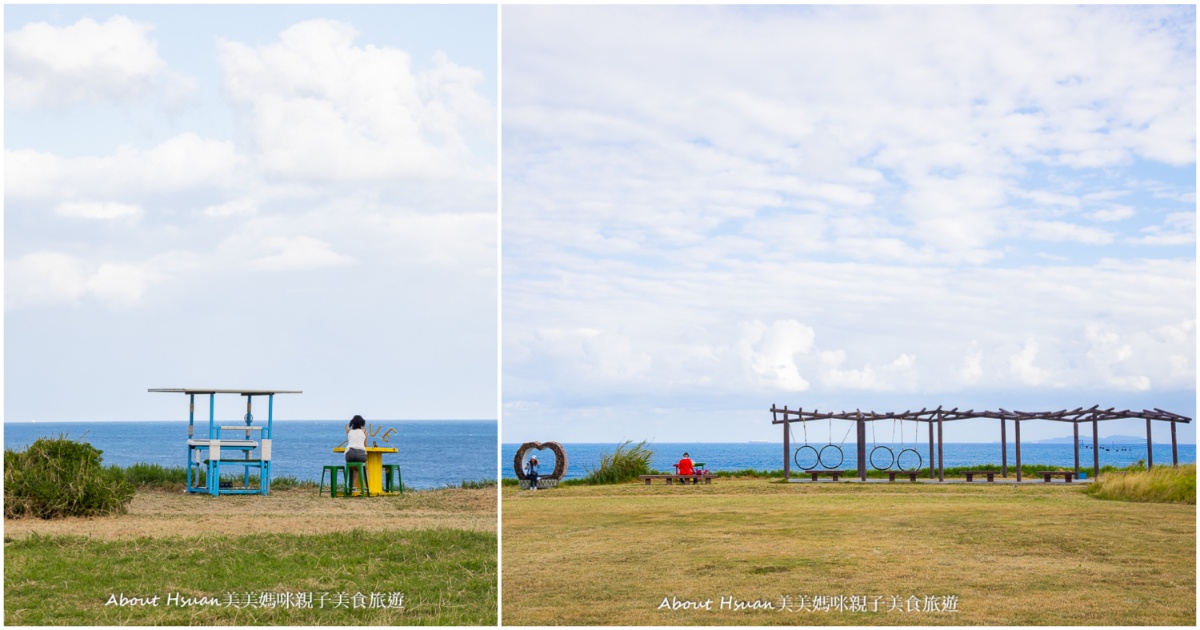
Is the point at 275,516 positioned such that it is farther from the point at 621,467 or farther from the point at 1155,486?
the point at 1155,486

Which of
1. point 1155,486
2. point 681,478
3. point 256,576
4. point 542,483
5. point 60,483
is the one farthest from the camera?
point 542,483

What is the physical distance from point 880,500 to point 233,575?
338 inches

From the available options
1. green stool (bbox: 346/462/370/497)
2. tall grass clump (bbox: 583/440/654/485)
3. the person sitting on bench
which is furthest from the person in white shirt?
tall grass clump (bbox: 583/440/654/485)

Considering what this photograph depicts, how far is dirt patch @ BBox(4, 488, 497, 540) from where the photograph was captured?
9.73 metres

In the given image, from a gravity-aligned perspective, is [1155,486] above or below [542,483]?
above

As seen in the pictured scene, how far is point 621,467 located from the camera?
19234 mm

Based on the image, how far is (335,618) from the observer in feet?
21.9

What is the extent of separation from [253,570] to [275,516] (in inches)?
136

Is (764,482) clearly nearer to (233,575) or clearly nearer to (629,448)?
(629,448)

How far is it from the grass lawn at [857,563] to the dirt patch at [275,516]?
2.28ft

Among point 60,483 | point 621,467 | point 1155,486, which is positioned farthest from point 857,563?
→ point 621,467

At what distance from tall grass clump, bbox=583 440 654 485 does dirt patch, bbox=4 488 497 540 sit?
5.24m

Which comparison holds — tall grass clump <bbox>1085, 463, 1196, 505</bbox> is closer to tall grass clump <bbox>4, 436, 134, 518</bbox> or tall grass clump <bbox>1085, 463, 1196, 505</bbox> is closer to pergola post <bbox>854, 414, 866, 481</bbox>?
pergola post <bbox>854, 414, 866, 481</bbox>

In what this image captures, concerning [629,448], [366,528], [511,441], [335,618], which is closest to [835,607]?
[335,618]
